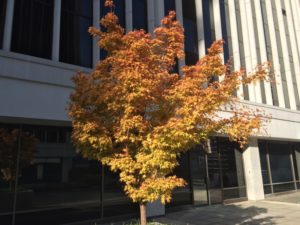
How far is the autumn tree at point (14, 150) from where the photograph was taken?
10.2 meters

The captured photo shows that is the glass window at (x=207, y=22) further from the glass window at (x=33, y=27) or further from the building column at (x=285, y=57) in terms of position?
the glass window at (x=33, y=27)

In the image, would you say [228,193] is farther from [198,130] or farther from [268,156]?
[198,130]

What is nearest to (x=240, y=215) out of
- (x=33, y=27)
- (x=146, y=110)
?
(x=146, y=110)

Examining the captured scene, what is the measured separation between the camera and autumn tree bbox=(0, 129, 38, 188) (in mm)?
10250

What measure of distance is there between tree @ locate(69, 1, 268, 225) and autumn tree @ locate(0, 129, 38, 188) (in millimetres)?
3903

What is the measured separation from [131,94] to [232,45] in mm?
12949

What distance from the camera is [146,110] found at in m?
7.91

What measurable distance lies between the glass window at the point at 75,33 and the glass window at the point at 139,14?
221cm

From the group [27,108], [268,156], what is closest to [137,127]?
[27,108]

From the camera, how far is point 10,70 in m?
9.66

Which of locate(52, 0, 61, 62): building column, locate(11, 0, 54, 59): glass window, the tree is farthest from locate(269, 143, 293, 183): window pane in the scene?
locate(11, 0, 54, 59): glass window

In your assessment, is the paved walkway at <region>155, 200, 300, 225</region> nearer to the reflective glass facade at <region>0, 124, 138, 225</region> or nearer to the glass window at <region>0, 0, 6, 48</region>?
the reflective glass facade at <region>0, 124, 138, 225</region>

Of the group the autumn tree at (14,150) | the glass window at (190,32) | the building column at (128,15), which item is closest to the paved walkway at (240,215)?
the autumn tree at (14,150)

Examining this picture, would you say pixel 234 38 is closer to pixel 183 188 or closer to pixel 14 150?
pixel 183 188
